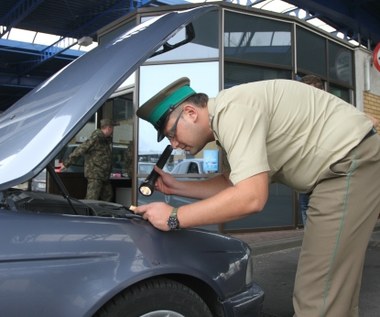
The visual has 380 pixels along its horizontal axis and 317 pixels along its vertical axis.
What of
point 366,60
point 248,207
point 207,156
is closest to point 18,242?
point 248,207

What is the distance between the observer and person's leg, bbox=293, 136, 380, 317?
2133mm

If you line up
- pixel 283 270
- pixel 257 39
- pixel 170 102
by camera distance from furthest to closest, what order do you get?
pixel 257 39 < pixel 283 270 < pixel 170 102

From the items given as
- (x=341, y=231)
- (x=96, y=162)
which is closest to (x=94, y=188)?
(x=96, y=162)

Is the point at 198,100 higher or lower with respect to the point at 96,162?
higher

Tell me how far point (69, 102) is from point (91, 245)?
617mm

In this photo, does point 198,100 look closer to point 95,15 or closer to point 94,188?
point 94,188

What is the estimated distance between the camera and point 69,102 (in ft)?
6.53

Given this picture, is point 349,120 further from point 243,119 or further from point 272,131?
point 243,119

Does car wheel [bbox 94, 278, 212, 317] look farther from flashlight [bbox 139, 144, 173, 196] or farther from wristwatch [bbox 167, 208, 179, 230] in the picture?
flashlight [bbox 139, 144, 173, 196]

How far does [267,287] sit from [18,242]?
130 inches

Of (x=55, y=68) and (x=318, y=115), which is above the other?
(x=55, y=68)


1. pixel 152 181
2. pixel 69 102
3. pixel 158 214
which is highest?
pixel 69 102

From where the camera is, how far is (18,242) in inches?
68.0

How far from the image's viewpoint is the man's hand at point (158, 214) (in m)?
2.00
